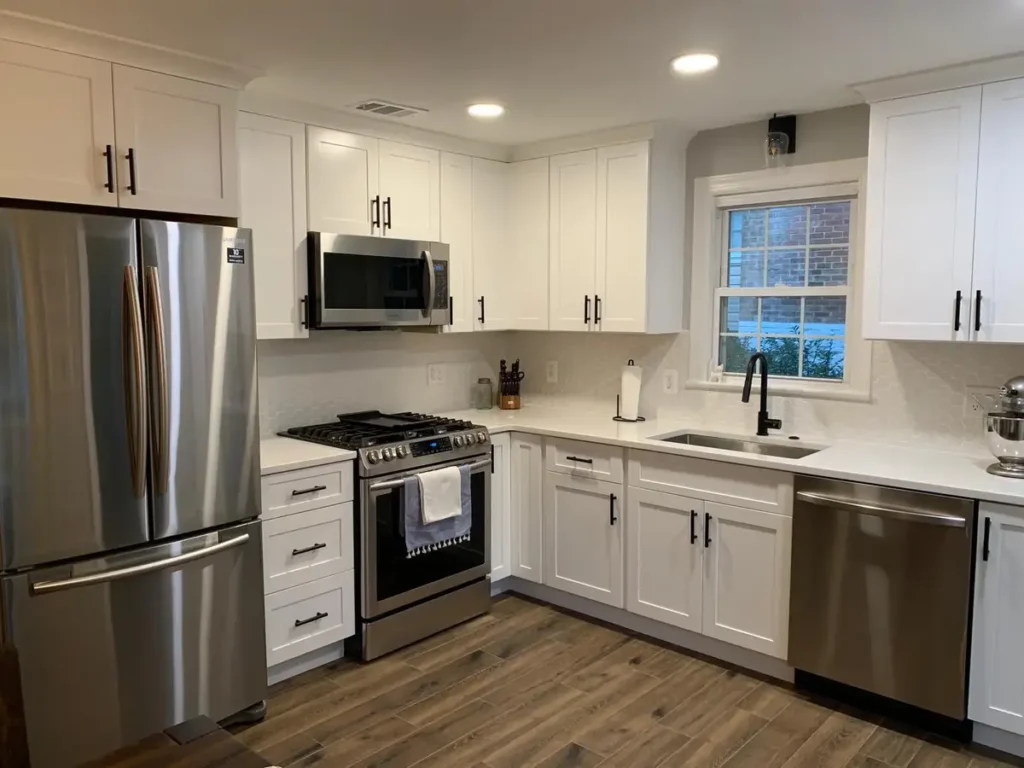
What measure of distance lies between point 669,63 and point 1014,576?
6.84ft

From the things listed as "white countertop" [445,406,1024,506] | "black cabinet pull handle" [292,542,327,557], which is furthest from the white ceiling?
"black cabinet pull handle" [292,542,327,557]

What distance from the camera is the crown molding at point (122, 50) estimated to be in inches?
90.4

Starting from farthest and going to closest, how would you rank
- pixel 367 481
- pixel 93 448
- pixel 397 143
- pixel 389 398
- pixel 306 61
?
1. pixel 389 398
2. pixel 397 143
3. pixel 367 481
4. pixel 306 61
5. pixel 93 448

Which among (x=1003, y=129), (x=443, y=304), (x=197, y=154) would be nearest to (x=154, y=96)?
(x=197, y=154)

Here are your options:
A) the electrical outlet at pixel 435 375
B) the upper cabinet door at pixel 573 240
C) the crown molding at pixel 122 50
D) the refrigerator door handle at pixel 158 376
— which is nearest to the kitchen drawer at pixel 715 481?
the upper cabinet door at pixel 573 240

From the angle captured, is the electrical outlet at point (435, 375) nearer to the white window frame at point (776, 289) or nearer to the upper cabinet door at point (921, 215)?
the white window frame at point (776, 289)

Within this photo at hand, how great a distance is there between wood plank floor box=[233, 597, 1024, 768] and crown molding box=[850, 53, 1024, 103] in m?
2.34

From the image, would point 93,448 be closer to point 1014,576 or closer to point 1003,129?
point 1014,576

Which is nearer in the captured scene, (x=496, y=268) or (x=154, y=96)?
(x=154, y=96)

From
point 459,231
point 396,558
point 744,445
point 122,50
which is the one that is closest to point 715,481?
point 744,445

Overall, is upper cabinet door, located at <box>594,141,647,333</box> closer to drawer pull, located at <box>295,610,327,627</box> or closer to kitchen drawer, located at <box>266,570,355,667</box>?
kitchen drawer, located at <box>266,570,355,667</box>

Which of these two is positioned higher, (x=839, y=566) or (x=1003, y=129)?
(x=1003, y=129)

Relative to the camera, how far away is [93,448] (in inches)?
91.4

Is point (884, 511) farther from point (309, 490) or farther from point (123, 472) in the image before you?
point (123, 472)
